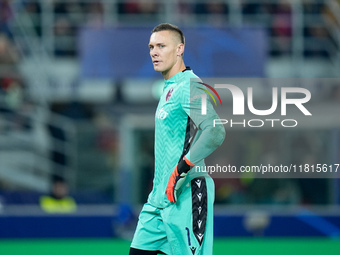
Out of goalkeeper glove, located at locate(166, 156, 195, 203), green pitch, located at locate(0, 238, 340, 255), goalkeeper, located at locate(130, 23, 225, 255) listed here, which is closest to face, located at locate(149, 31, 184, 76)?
goalkeeper, located at locate(130, 23, 225, 255)

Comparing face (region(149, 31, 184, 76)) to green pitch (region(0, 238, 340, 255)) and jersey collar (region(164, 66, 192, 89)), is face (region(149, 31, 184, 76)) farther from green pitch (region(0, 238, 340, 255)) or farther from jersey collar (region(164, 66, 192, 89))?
green pitch (region(0, 238, 340, 255))

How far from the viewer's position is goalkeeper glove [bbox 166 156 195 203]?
4117mm

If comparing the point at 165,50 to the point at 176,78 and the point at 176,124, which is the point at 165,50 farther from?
the point at 176,124

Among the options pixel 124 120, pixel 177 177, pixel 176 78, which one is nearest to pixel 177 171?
pixel 177 177

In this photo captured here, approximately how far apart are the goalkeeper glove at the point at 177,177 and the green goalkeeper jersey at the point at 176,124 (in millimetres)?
57

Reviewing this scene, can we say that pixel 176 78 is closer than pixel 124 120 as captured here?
Yes

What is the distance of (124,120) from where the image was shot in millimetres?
12742

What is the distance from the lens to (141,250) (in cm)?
435

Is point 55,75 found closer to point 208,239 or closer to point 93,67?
point 93,67

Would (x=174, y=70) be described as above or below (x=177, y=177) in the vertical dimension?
above

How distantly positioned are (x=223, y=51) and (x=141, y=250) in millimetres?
9750

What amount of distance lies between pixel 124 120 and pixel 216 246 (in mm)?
3599

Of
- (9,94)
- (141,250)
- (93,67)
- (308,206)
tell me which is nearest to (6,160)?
(9,94)

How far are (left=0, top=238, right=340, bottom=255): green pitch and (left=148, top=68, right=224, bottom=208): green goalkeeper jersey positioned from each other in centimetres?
498
